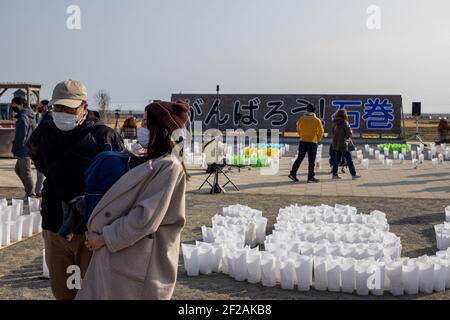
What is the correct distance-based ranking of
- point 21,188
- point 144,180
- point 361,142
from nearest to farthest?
1. point 144,180
2. point 21,188
3. point 361,142

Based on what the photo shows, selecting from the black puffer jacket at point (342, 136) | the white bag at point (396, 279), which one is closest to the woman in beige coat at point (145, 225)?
the white bag at point (396, 279)

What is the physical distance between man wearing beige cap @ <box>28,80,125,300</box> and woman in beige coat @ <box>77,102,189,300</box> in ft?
2.56

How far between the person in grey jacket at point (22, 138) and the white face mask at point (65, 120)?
7281 mm

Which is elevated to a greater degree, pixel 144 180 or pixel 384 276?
pixel 144 180

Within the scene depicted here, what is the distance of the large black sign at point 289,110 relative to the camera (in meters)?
28.4

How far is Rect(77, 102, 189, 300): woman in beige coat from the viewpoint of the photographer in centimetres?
314

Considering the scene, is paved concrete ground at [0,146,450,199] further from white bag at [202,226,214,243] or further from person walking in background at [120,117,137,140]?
person walking in background at [120,117,137,140]

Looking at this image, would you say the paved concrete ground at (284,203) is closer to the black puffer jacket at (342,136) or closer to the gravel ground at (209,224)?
the gravel ground at (209,224)

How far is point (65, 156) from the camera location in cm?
412

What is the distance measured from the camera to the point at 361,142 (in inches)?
1127

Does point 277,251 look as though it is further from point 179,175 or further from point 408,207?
point 408,207

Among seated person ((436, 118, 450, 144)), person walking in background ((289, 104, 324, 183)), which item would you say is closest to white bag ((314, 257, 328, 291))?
person walking in background ((289, 104, 324, 183))

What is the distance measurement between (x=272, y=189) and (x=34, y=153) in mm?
9561
